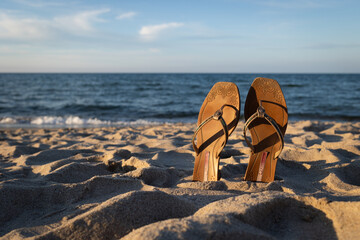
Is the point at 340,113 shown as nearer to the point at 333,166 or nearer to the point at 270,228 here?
the point at 333,166

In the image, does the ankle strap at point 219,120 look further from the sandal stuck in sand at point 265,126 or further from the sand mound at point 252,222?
the sand mound at point 252,222

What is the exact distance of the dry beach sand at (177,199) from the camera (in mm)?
978

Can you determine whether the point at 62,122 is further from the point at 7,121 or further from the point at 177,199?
the point at 177,199

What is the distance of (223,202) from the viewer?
1.15 metres

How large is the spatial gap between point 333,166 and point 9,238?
6.90 feet

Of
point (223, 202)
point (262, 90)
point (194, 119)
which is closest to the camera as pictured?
point (223, 202)

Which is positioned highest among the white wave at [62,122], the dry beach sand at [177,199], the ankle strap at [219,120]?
the ankle strap at [219,120]

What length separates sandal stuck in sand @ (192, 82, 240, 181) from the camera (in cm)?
194

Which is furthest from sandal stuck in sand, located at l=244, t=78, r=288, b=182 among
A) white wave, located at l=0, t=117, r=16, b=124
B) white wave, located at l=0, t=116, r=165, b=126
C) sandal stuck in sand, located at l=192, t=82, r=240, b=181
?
white wave, located at l=0, t=117, r=16, b=124

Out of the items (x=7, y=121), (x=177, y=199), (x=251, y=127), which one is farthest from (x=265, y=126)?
(x=7, y=121)

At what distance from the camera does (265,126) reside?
2035mm

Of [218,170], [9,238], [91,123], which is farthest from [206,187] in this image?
[91,123]

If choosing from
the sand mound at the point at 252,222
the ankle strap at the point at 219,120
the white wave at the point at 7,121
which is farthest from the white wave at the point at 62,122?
the sand mound at the point at 252,222

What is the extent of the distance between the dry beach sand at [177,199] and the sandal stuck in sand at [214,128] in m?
0.13
